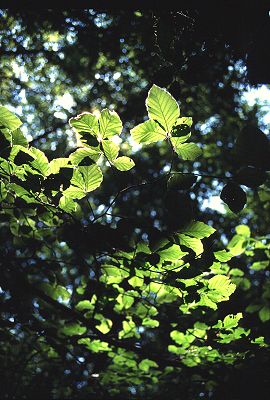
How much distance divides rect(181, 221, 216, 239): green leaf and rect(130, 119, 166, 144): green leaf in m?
0.35

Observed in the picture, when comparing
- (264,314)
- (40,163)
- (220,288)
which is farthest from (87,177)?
(264,314)

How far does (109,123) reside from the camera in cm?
114


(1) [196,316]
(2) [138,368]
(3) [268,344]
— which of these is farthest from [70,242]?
(2) [138,368]

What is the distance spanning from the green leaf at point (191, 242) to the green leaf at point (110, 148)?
1.38 ft

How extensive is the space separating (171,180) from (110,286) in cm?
107

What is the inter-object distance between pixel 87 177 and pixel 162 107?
448mm

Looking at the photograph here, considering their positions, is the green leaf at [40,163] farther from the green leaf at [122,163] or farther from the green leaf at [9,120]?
the green leaf at [122,163]

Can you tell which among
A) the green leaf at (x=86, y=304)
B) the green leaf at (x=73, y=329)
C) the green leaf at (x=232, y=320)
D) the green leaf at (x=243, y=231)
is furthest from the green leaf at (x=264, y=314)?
the green leaf at (x=73, y=329)

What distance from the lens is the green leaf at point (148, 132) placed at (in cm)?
107

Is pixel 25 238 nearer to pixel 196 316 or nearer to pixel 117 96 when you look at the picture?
pixel 196 316

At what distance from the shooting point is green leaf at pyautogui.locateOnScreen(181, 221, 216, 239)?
113cm

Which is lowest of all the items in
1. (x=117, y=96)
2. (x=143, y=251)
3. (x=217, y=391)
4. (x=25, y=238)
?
(x=217, y=391)

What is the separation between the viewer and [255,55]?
109 centimetres

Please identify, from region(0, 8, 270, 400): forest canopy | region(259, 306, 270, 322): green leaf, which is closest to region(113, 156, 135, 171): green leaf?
region(0, 8, 270, 400): forest canopy
